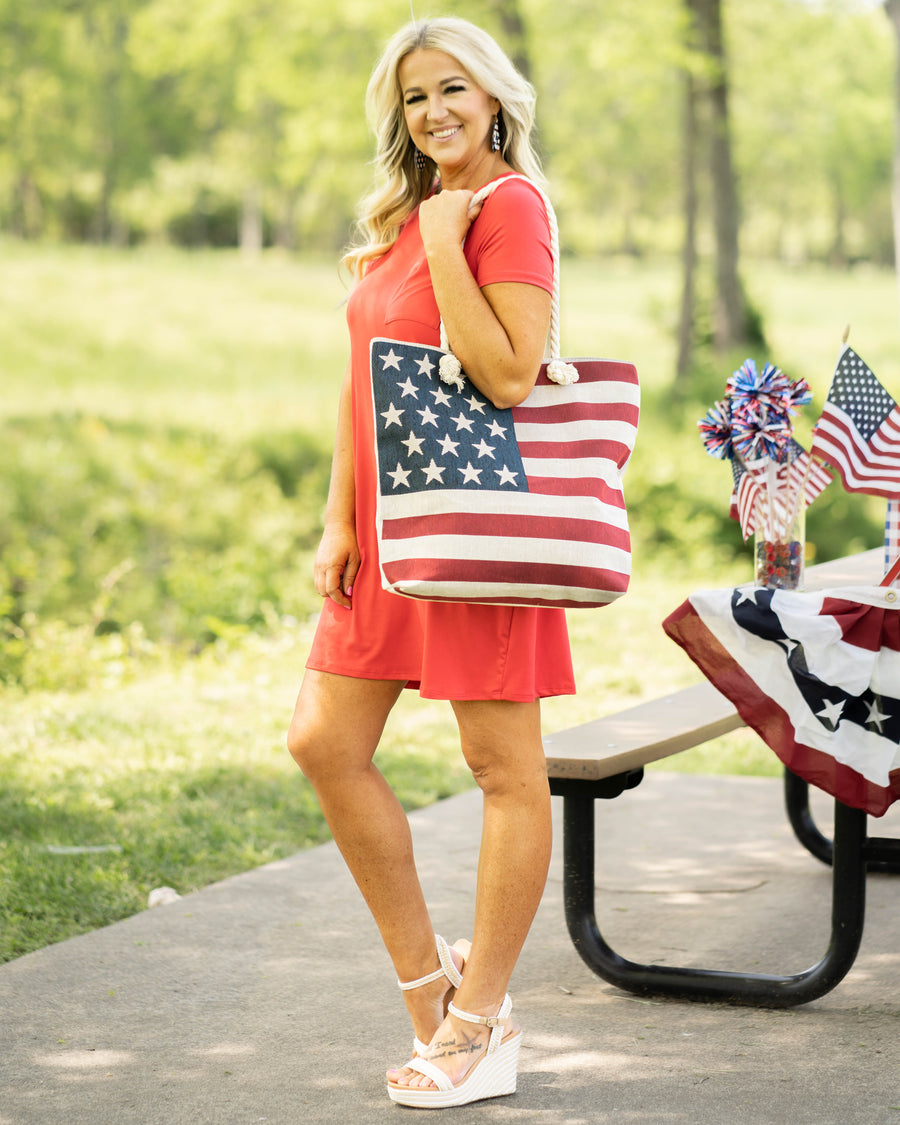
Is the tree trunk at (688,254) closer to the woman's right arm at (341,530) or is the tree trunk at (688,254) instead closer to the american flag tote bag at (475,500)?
the woman's right arm at (341,530)

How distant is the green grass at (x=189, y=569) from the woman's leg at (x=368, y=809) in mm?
1283

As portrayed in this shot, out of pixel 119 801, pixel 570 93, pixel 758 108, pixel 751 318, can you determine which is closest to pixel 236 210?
pixel 758 108

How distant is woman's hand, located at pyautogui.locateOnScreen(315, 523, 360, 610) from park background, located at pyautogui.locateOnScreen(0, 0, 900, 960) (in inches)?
29.1

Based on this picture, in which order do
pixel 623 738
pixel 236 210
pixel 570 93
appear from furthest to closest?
pixel 236 210 < pixel 570 93 < pixel 623 738

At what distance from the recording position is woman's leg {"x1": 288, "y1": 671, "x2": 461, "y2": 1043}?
2746 millimetres

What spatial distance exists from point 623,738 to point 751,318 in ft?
47.7

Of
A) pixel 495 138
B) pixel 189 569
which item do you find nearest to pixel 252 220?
pixel 189 569

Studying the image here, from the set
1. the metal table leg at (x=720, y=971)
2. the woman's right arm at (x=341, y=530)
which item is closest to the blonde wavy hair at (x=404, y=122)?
the woman's right arm at (x=341, y=530)

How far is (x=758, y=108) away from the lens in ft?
139

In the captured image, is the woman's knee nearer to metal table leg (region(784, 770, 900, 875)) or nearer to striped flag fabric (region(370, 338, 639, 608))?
striped flag fabric (region(370, 338, 639, 608))

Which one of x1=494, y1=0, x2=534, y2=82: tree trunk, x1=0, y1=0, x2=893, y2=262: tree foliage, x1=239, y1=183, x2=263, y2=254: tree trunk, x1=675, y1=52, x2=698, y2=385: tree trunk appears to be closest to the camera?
x1=494, y1=0, x2=534, y2=82: tree trunk

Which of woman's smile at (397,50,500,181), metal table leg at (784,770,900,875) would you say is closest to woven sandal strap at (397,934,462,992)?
woman's smile at (397,50,500,181)

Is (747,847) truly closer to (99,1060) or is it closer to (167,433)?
(99,1060)

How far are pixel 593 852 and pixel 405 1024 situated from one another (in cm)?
59
